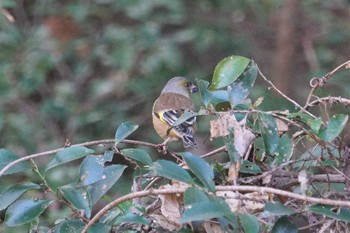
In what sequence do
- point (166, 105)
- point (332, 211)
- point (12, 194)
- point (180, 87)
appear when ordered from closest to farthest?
1. point (332, 211)
2. point (12, 194)
3. point (166, 105)
4. point (180, 87)

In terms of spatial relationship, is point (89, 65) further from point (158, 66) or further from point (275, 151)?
point (275, 151)

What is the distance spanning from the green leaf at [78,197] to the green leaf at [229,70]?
35cm

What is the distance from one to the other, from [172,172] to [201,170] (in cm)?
5

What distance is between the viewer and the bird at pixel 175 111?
3516 millimetres

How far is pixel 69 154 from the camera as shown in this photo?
5.87ft

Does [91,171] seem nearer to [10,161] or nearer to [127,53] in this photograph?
[10,161]

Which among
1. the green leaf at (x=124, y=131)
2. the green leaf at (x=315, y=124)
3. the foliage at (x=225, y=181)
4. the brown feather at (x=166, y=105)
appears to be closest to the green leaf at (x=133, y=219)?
the foliage at (x=225, y=181)

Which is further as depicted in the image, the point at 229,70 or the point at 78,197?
the point at 229,70

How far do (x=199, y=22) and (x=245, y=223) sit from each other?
13.1ft

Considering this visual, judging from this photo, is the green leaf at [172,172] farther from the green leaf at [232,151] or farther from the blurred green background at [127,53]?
the blurred green background at [127,53]

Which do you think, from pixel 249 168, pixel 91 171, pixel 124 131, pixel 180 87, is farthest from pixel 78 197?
pixel 180 87

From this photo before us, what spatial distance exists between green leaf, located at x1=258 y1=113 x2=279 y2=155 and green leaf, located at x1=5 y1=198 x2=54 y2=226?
41 centimetres

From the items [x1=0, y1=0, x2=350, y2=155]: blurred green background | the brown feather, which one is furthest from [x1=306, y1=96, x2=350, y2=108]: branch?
[x1=0, y1=0, x2=350, y2=155]: blurred green background

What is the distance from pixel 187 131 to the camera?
139 inches
